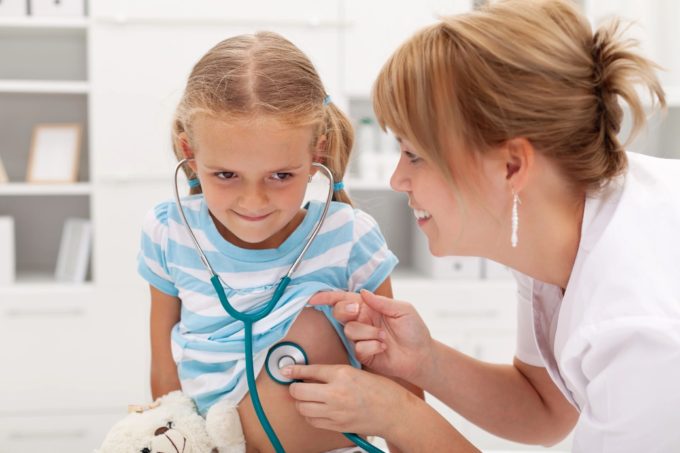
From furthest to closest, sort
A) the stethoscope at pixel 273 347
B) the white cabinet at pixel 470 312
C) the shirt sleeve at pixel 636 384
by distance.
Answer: the white cabinet at pixel 470 312, the stethoscope at pixel 273 347, the shirt sleeve at pixel 636 384

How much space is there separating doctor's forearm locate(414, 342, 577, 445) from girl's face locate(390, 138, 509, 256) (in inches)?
11.3

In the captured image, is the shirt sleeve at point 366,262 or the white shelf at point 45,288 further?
the white shelf at point 45,288

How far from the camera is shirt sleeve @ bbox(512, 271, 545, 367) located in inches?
53.1

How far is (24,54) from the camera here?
3312 mm

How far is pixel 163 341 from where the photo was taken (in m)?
1.40

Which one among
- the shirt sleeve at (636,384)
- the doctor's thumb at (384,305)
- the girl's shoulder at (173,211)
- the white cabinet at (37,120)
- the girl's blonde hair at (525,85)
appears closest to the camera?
the shirt sleeve at (636,384)

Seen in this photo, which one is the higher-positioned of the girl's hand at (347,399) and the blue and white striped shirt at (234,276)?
the blue and white striped shirt at (234,276)

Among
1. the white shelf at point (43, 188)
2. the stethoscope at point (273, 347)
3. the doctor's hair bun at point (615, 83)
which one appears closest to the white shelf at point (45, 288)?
the white shelf at point (43, 188)

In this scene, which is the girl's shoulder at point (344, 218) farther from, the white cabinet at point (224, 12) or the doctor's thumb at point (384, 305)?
the white cabinet at point (224, 12)

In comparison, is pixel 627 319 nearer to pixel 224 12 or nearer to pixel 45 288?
pixel 224 12

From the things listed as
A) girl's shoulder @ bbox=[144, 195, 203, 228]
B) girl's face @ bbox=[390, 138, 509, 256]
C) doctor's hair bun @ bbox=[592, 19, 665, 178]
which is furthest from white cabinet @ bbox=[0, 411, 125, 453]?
doctor's hair bun @ bbox=[592, 19, 665, 178]

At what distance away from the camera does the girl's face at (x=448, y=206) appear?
1.11 meters

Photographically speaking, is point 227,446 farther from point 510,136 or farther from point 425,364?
point 510,136

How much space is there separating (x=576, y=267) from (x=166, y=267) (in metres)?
0.70
